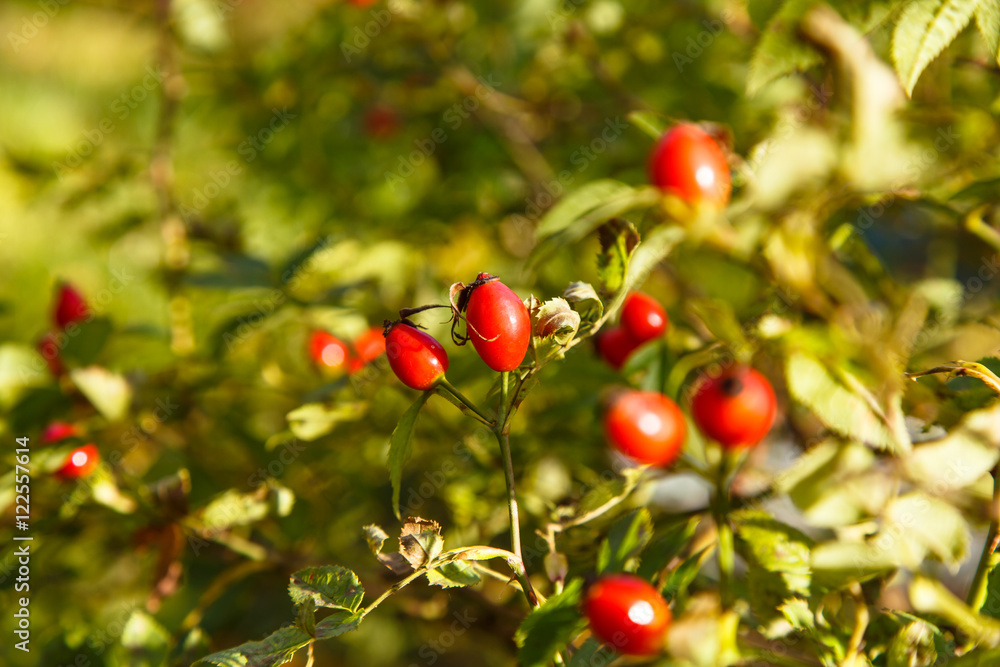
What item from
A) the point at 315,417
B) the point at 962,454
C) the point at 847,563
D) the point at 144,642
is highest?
the point at 962,454

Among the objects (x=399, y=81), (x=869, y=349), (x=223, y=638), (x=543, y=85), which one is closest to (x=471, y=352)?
(x=869, y=349)

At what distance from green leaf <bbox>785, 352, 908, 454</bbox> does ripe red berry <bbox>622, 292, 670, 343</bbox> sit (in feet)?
0.67

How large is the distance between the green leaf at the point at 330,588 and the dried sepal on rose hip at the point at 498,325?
0.78 ft

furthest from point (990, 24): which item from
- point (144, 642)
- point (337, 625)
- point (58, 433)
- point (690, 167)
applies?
point (58, 433)

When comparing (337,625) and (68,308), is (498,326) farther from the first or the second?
(68,308)

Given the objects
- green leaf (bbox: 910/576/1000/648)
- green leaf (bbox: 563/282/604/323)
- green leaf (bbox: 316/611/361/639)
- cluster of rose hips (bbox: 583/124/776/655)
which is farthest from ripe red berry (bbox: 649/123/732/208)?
green leaf (bbox: 316/611/361/639)

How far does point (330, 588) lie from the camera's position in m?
0.67

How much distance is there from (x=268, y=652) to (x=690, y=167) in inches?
25.5

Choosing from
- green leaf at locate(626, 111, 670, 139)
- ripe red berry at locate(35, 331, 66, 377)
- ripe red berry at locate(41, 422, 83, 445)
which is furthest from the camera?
ripe red berry at locate(35, 331, 66, 377)

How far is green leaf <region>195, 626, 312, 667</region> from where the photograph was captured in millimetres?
637

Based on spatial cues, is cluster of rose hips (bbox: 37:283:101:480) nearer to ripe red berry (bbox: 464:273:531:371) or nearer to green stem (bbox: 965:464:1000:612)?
ripe red berry (bbox: 464:273:531:371)

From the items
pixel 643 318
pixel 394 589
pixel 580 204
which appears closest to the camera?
pixel 394 589

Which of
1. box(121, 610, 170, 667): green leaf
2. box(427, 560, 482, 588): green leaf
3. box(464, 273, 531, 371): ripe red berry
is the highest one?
box(464, 273, 531, 371): ripe red berry

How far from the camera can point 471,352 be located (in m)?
1.09
